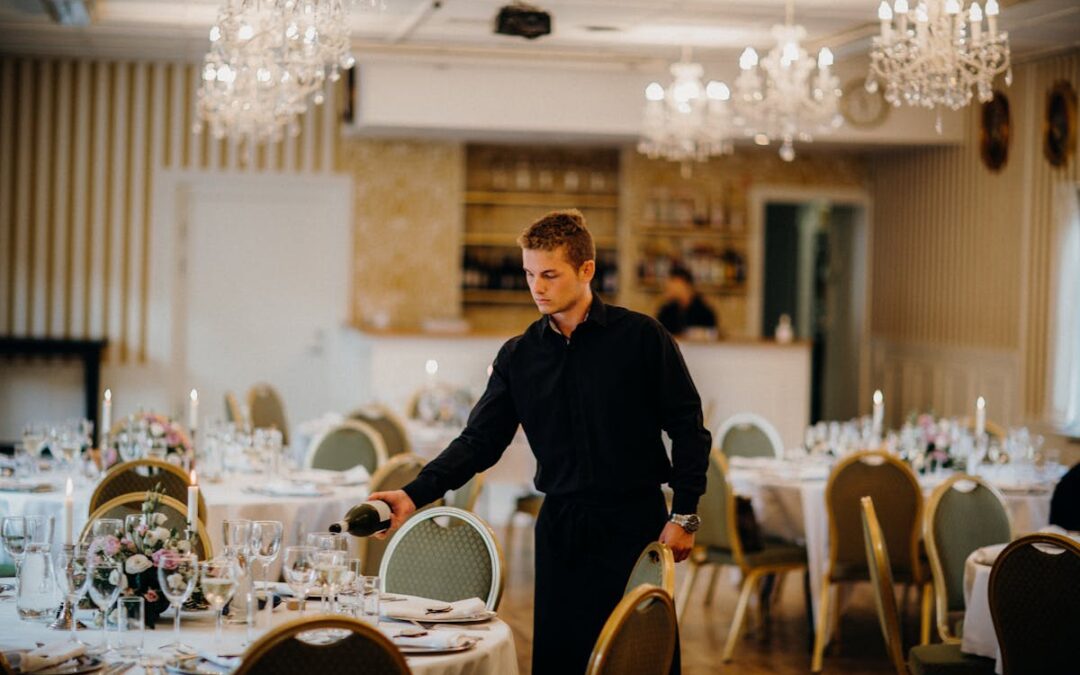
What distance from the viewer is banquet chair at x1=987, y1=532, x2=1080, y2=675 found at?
393cm

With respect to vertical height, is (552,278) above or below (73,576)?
above

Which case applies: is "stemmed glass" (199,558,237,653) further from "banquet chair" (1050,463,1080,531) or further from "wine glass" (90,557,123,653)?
"banquet chair" (1050,463,1080,531)

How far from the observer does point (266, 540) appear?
3232 millimetres

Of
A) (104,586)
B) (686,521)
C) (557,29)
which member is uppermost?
(557,29)

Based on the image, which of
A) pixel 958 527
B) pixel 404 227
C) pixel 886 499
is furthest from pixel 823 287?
pixel 958 527

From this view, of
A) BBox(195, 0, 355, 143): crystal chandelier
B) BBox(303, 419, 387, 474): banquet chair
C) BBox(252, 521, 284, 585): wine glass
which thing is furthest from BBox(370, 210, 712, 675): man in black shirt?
BBox(303, 419, 387, 474): banquet chair

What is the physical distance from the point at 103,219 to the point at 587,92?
4146 mm

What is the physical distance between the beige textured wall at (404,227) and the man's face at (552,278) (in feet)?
26.4

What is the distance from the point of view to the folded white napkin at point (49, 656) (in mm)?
2779

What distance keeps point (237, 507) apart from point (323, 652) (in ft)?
10.1

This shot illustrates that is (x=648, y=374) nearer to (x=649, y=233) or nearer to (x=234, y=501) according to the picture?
(x=234, y=501)

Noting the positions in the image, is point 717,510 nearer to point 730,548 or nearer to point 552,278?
point 730,548

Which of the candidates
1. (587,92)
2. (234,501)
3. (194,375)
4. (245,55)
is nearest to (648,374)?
(234,501)

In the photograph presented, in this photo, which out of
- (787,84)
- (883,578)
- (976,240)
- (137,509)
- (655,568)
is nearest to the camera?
(655,568)
